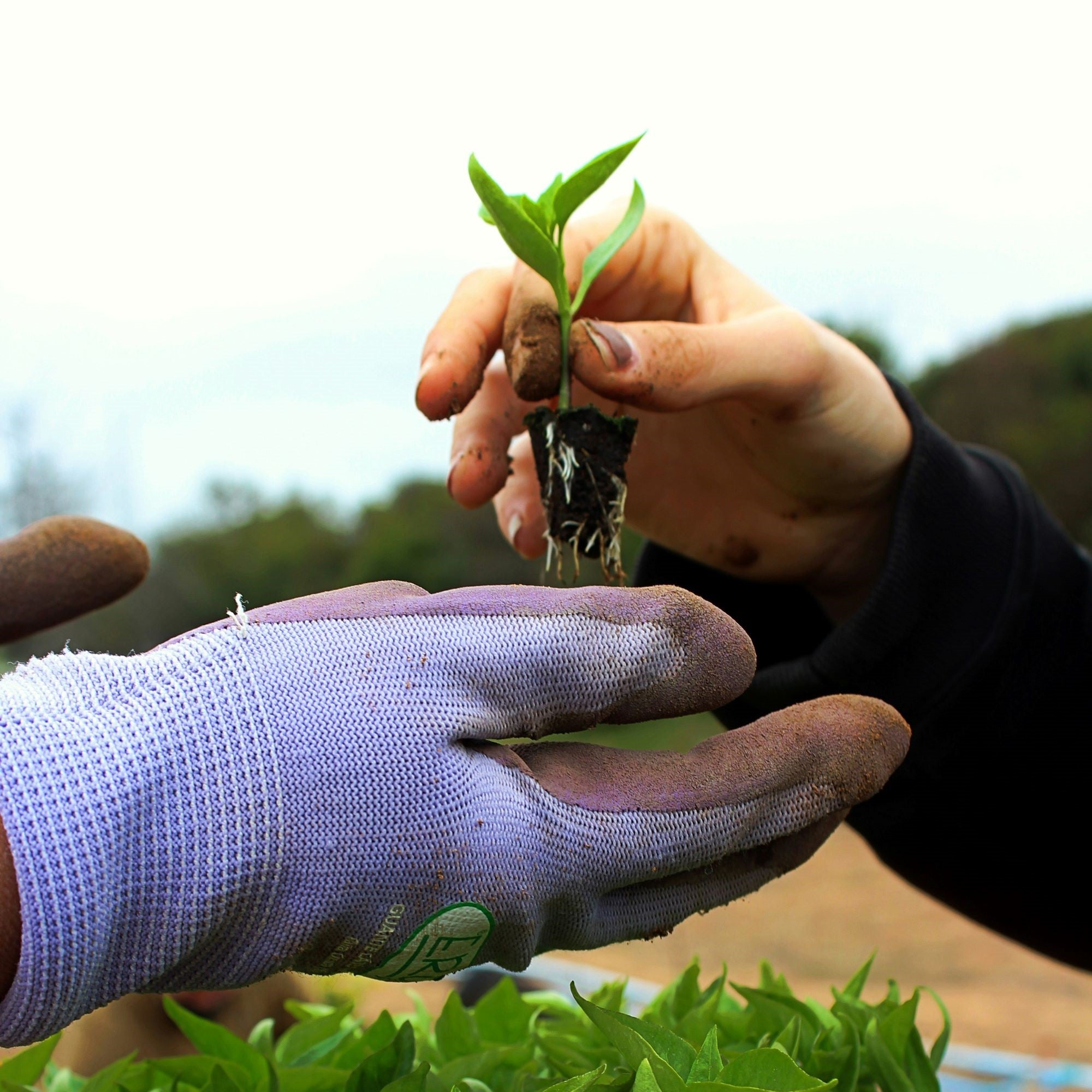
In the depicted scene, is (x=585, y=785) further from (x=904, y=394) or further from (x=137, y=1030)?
(x=137, y=1030)

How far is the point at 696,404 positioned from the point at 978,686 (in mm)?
752

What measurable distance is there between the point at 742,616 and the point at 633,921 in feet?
3.42

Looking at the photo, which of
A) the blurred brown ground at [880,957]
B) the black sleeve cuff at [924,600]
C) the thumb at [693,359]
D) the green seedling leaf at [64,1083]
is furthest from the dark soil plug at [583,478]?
the blurred brown ground at [880,957]

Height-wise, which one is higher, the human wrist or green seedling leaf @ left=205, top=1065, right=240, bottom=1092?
the human wrist

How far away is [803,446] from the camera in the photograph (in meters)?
1.69

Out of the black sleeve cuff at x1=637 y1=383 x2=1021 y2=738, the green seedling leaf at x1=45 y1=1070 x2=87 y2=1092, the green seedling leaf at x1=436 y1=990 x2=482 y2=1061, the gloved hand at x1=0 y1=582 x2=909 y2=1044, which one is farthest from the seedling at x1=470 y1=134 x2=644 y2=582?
the green seedling leaf at x1=45 y1=1070 x2=87 y2=1092

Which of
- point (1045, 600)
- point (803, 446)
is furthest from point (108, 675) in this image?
point (1045, 600)

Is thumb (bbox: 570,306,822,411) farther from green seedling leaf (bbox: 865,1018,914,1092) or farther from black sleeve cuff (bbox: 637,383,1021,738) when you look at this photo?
green seedling leaf (bbox: 865,1018,914,1092)

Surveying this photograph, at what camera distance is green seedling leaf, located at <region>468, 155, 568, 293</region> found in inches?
54.9

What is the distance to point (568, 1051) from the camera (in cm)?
112

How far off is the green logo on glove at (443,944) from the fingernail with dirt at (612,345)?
2.48ft

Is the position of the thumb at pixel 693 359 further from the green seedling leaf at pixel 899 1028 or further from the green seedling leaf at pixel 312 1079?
the green seedling leaf at pixel 312 1079

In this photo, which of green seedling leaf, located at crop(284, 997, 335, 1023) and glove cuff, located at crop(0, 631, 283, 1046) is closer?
glove cuff, located at crop(0, 631, 283, 1046)

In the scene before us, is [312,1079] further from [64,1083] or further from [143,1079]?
[64,1083]
